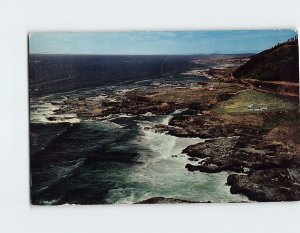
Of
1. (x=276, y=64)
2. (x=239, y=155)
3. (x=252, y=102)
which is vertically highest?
(x=276, y=64)

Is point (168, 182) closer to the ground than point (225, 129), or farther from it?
closer to the ground

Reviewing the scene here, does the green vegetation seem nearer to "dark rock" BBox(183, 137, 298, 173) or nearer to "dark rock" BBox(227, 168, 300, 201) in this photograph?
"dark rock" BBox(183, 137, 298, 173)

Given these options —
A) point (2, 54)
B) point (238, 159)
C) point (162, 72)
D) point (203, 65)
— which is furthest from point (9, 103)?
point (238, 159)

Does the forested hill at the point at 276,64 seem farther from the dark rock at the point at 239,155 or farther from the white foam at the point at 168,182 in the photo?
the white foam at the point at 168,182

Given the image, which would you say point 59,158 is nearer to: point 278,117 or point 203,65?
point 203,65

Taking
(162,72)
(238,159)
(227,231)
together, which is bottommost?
(227,231)

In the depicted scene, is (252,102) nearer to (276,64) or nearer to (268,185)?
(276,64)

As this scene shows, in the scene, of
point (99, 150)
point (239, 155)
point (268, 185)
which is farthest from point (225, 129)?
point (99, 150)
